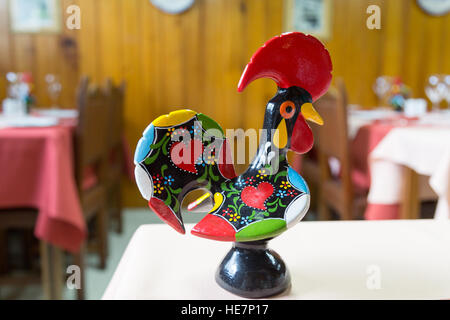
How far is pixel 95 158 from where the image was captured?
1.79 m

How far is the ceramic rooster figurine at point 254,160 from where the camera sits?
449 millimetres

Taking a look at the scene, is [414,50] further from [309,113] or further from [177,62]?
[309,113]

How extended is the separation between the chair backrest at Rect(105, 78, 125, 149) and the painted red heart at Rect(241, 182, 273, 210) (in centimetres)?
158

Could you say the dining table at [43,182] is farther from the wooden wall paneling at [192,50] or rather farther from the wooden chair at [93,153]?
the wooden wall paneling at [192,50]

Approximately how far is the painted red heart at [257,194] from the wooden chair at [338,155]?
111 centimetres

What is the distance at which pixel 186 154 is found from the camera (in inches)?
18.4

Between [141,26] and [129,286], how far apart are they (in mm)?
2559

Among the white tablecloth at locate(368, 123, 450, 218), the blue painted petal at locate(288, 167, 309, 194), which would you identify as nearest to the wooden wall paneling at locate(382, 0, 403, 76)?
the white tablecloth at locate(368, 123, 450, 218)

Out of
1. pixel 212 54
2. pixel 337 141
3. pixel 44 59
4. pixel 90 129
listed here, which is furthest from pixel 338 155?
pixel 44 59

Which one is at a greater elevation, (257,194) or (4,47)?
(4,47)

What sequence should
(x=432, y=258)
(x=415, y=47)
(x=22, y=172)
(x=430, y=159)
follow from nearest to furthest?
(x=432, y=258) → (x=430, y=159) → (x=22, y=172) → (x=415, y=47)

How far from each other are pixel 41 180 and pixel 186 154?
1.16m
